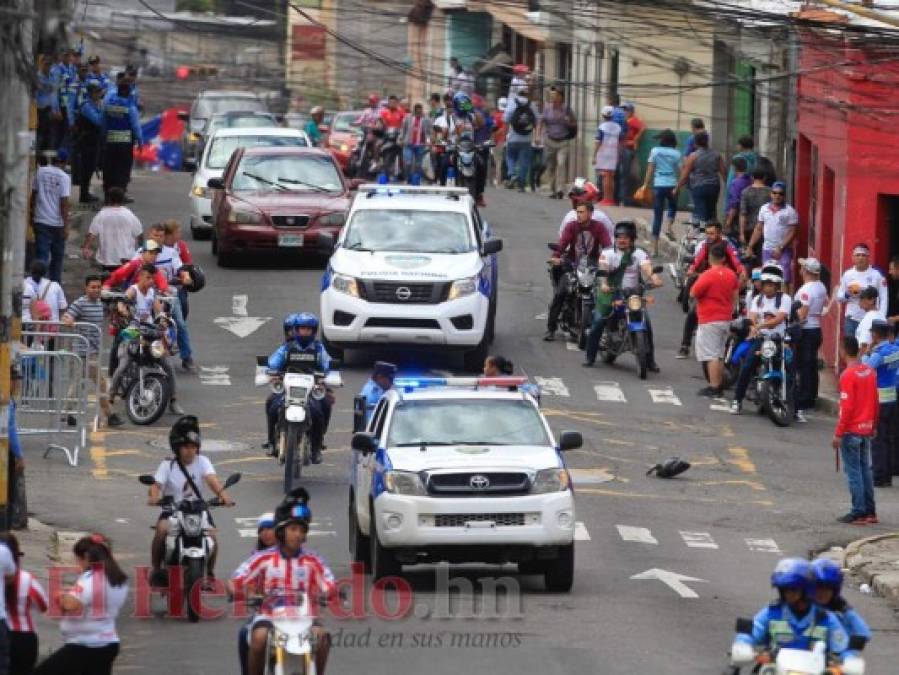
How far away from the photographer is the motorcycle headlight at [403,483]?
18031mm

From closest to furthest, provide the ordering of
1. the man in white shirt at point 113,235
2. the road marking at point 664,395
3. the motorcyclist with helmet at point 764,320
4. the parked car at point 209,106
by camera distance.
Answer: the motorcyclist with helmet at point 764,320
the road marking at point 664,395
the man in white shirt at point 113,235
the parked car at point 209,106

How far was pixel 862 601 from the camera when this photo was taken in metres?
19.5

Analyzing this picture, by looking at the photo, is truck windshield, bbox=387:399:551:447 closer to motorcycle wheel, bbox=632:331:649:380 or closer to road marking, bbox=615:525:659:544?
road marking, bbox=615:525:659:544

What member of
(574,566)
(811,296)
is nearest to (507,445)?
(574,566)

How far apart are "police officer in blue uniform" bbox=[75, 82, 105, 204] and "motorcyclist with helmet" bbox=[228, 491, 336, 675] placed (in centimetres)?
2432

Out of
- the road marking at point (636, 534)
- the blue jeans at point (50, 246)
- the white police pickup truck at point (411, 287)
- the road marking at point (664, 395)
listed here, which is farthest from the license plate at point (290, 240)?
the road marking at point (636, 534)

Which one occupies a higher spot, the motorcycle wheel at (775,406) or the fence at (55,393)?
the fence at (55,393)

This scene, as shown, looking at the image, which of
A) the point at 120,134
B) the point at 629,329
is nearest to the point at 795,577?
the point at 629,329

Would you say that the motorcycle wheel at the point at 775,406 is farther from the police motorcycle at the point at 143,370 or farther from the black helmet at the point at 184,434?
the black helmet at the point at 184,434

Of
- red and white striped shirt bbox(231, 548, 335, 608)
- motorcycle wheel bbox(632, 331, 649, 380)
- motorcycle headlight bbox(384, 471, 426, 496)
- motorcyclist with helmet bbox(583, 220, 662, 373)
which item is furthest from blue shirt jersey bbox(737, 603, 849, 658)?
motorcyclist with helmet bbox(583, 220, 662, 373)

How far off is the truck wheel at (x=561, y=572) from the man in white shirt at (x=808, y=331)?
35.1 feet

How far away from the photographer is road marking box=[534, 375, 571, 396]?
2847 cm

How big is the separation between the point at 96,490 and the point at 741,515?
6248mm

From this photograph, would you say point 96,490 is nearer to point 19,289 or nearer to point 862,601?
point 19,289
